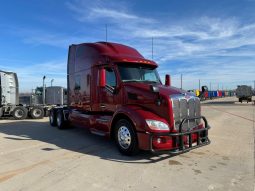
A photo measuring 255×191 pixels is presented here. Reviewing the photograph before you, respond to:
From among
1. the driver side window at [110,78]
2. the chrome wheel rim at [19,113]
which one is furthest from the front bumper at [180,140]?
the chrome wheel rim at [19,113]

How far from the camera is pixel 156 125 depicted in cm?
688

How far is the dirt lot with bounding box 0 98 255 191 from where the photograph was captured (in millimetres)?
5234

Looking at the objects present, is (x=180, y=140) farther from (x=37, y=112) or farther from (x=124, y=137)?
(x=37, y=112)

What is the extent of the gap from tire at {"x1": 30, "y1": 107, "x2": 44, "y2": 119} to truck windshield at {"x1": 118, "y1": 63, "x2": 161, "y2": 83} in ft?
39.2

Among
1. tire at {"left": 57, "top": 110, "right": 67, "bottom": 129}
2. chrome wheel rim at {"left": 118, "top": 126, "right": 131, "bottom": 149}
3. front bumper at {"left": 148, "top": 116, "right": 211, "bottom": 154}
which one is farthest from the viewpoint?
tire at {"left": 57, "top": 110, "right": 67, "bottom": 129}

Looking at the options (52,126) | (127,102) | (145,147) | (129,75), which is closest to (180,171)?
(145,147)

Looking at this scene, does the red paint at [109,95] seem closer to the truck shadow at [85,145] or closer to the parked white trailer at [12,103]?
the truck shadow at [85,145]

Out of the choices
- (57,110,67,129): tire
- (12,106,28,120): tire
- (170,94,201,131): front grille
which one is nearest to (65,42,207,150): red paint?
(170,94,201,131): front grille

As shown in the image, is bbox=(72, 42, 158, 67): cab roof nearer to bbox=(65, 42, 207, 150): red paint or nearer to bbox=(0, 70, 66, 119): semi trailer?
bbox=(65, 42, 207, 150): red paint

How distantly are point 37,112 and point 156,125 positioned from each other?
1374cm

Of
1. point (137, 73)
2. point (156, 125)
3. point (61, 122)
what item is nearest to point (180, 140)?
point (156, 125)

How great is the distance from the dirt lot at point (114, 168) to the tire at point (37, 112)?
9.63 m

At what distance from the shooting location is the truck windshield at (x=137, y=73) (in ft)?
27.1

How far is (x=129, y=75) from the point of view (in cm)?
833
